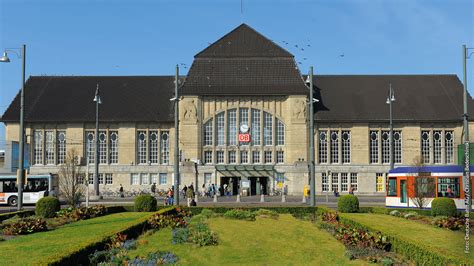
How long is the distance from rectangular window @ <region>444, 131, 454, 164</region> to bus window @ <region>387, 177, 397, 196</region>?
114 feet

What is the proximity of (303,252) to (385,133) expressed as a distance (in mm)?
58138

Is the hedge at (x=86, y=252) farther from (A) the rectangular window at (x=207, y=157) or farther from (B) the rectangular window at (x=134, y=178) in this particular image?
(B) the rectangular window at (x=134, y=178)

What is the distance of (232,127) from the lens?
7344 centimetres

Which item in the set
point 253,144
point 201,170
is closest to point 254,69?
point 253,144

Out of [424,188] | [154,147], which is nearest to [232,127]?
[154,147]

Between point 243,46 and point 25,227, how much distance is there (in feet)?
175

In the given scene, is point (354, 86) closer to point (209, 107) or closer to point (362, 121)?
point (362, 121)

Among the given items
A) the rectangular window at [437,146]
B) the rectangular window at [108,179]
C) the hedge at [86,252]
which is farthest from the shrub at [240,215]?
the rectangular window at [437,146]

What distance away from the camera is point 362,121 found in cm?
7469

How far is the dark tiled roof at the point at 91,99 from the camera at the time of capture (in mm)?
75875

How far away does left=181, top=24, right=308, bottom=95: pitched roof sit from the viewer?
237 ft

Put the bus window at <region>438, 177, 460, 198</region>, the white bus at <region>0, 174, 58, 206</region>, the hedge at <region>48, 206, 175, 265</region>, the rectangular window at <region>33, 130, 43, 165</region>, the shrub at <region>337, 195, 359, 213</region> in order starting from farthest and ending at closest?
1. the rectangular window at <region>33, 130, 43, 165</region>
2. the white bus at <region>0, 174, 58, 206</region>
3. the bus window at <region>438, 177, 460, 198</region>
4. the shrub at <region>337, 195, 359, 213</region>
5. the hedge at <region>48, 206, 175, 265</region>

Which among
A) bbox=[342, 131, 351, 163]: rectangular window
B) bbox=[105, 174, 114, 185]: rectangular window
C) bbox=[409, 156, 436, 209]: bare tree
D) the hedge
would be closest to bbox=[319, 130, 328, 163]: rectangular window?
bbox=[342, 131, 351, 163]: rectangular window

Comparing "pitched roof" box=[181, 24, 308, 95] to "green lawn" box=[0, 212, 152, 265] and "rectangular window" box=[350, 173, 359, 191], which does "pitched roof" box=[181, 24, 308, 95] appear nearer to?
"rectangular window" box=[350, 173, 359, 191]
